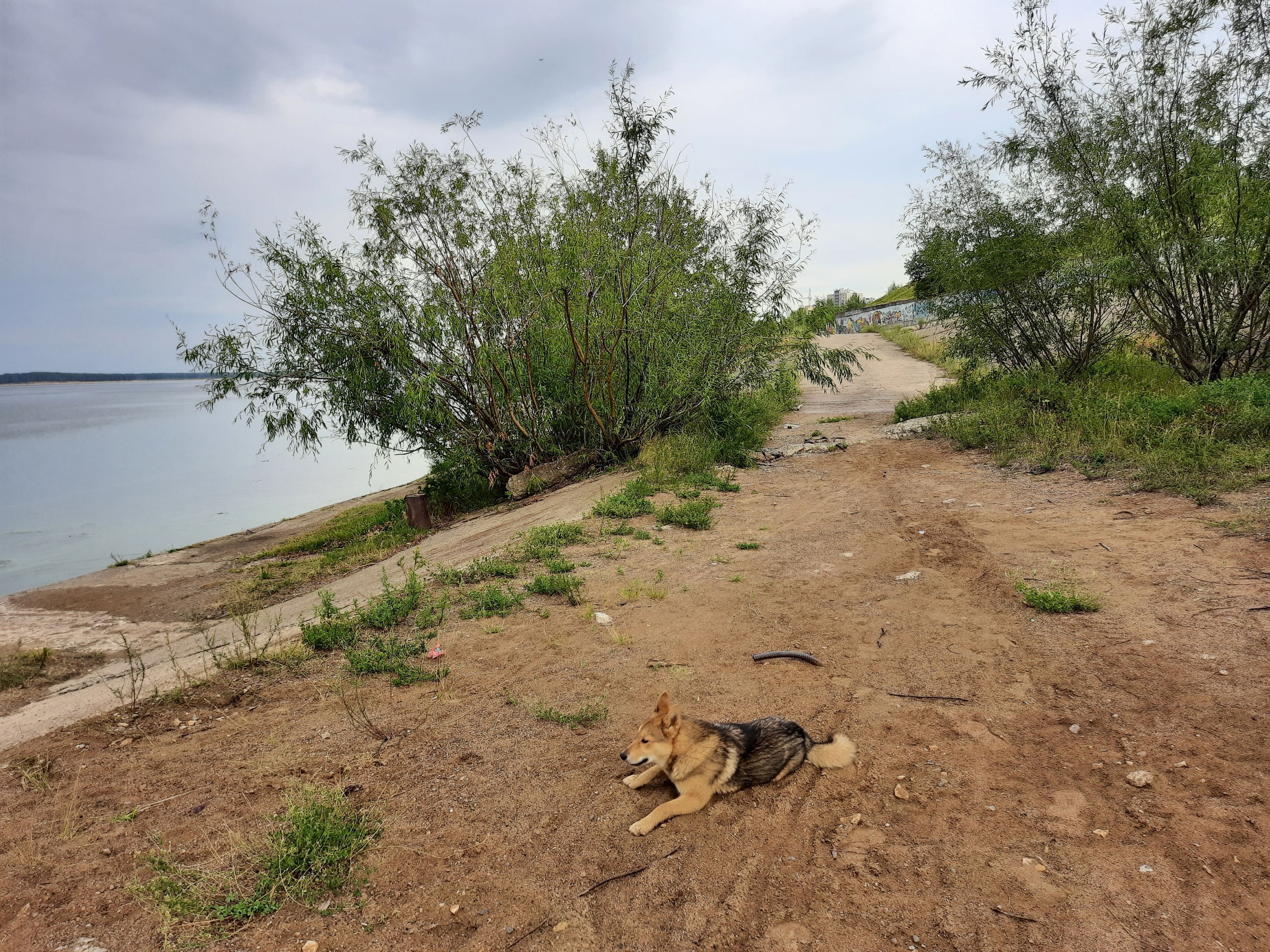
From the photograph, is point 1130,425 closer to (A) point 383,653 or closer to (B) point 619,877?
(B) point 619,877

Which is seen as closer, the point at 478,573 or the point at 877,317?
the point at 478,573

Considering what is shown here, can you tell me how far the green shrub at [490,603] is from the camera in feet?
18.1

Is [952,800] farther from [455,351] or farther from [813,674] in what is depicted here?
[455,351]

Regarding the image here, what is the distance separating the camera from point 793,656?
14.1ft

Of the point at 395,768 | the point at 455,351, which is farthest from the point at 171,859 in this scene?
the point at 455,351

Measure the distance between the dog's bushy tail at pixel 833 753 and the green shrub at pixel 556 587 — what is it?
2917 millimetres

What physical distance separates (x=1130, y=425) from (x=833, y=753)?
7.90 m

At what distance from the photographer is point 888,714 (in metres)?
3.55

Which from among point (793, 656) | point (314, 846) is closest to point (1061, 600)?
point (793, 656)

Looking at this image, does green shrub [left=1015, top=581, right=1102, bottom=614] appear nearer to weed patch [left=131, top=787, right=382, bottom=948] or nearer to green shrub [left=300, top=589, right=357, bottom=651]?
weed patch [left=131, top=787, right=382, bottom=948]

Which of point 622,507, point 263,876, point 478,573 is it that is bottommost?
point 263,876

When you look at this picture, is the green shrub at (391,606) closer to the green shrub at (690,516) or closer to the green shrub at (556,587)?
the green shrub at (556,587)

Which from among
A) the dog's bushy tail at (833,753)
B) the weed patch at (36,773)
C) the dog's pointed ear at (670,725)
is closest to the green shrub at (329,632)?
the weed patch at (36,773)

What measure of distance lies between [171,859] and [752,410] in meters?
11.8
